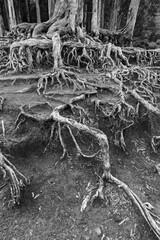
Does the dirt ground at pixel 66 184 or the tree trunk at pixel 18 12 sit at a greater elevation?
the tree trunk at pixel 18 12

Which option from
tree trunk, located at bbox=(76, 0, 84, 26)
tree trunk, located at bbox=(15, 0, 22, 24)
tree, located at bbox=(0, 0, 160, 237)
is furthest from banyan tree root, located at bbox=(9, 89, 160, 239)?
tree trunk, located at bbox=(15, 0, 22, 24)

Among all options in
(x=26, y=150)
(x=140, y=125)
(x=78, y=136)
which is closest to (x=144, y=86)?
(x=140, y=125)

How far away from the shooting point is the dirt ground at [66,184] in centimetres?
A: 245

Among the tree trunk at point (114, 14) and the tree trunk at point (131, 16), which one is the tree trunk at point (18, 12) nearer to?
the tree trunk at point (114, 14)

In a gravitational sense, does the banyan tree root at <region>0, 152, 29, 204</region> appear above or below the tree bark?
below

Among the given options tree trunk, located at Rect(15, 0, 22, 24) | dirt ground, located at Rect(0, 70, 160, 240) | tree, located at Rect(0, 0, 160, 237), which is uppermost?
tree trunk, located at Rect(15, 0, 22, 24)

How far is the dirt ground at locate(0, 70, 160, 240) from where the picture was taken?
2451mm

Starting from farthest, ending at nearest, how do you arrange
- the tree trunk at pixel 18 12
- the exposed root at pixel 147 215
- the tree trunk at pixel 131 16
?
the tree trunk at pixel 18 12 → the tree trunk at pixel 131 16 → the exposed root at pixel 147 215

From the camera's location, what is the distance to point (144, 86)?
17.2 ft

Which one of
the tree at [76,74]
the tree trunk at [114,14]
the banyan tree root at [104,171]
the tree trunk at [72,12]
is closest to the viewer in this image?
the banyan tree root at [104,171]

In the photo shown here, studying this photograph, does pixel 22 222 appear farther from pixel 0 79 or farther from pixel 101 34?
pixel 101 34

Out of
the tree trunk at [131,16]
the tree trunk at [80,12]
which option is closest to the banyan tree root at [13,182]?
the tree trunk at [80,12]

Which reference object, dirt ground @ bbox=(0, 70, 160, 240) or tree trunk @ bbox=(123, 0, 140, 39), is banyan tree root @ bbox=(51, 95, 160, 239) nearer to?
dirt ground @ bbox=(0, 70, 160, 240)

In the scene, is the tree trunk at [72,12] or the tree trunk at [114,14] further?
the tree trunk at [114,14]
